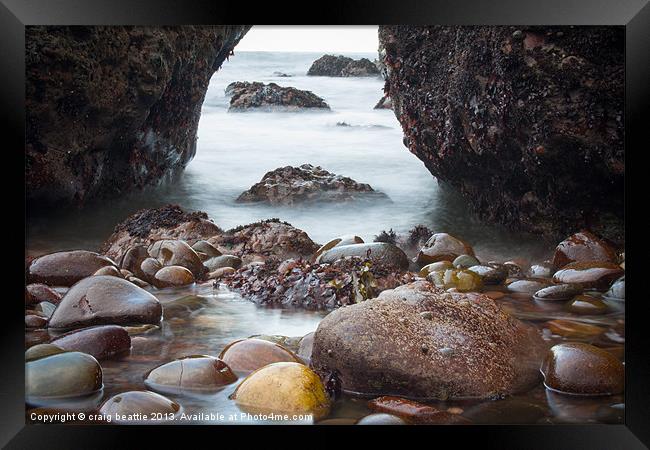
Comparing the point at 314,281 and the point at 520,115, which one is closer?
the point at 314,281

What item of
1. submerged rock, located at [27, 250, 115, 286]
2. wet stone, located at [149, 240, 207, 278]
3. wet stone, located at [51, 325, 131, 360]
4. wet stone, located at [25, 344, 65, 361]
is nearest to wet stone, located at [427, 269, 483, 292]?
wet stone, located at [149, 240, 207, 278]

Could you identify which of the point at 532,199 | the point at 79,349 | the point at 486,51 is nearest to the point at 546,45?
the point at 486,51

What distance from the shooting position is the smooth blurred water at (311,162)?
4.06 metres

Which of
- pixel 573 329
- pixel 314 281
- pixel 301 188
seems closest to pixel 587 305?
pixel 573 329

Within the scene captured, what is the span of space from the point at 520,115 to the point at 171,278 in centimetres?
233

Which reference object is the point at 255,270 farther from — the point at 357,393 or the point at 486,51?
the point at 486,51

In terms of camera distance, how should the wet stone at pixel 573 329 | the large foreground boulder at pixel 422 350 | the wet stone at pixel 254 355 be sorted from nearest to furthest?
the large foreground boulder at pixel 422 350, the wet stone at pixel 254 355, the wet stone at pixel 573 329

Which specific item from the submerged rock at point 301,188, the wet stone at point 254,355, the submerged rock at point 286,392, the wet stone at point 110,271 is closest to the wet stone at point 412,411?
the submerged rock at point 286,392

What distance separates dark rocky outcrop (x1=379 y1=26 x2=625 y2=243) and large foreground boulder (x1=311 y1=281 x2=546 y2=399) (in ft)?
2.60

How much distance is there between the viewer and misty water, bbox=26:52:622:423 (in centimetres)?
398

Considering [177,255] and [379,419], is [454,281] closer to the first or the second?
[379,419]

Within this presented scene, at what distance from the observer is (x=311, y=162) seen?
4059 mm
